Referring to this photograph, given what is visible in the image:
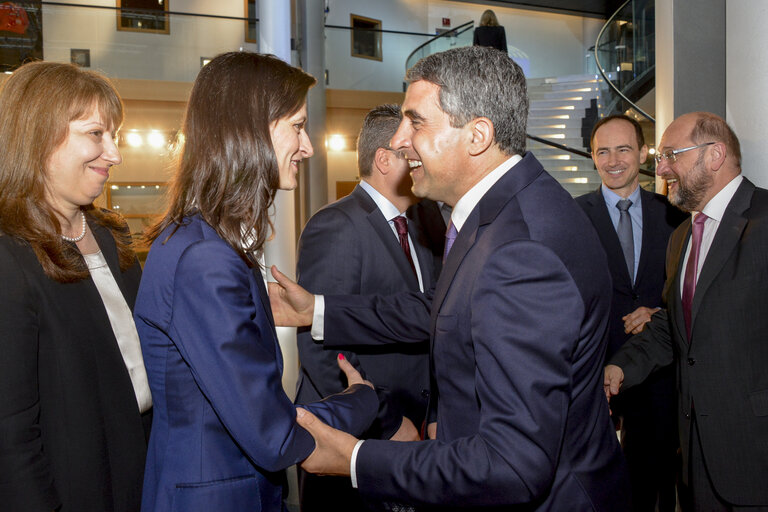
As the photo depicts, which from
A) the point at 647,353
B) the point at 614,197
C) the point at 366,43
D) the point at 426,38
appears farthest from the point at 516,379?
the point at 426,38

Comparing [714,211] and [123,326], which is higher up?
[714,211]

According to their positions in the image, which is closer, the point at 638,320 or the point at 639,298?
the point at 638,320

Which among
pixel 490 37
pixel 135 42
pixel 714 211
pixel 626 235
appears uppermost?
pixel 135 42

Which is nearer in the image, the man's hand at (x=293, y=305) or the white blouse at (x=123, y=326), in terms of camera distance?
the white blouse at (x=123, y=326)

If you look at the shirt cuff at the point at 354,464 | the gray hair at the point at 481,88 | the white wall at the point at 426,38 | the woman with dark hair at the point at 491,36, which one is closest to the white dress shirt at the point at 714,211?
the gray hair at the point at 481,88

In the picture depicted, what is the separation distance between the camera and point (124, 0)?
10758 mm

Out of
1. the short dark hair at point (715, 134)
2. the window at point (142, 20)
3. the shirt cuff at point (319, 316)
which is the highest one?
the window at point (142, 20)

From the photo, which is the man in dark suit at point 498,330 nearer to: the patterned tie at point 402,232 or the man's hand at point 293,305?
the man's hand at point 293,305

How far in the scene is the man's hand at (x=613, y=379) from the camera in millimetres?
2518

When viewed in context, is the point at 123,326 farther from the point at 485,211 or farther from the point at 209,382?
the point at 485,211

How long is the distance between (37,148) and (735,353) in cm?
241

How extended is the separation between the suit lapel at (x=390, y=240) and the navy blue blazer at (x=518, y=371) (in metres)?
1.09

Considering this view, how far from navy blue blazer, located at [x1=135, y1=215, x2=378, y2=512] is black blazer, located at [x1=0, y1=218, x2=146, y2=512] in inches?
14.0

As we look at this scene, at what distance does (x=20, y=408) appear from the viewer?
1.53 m
